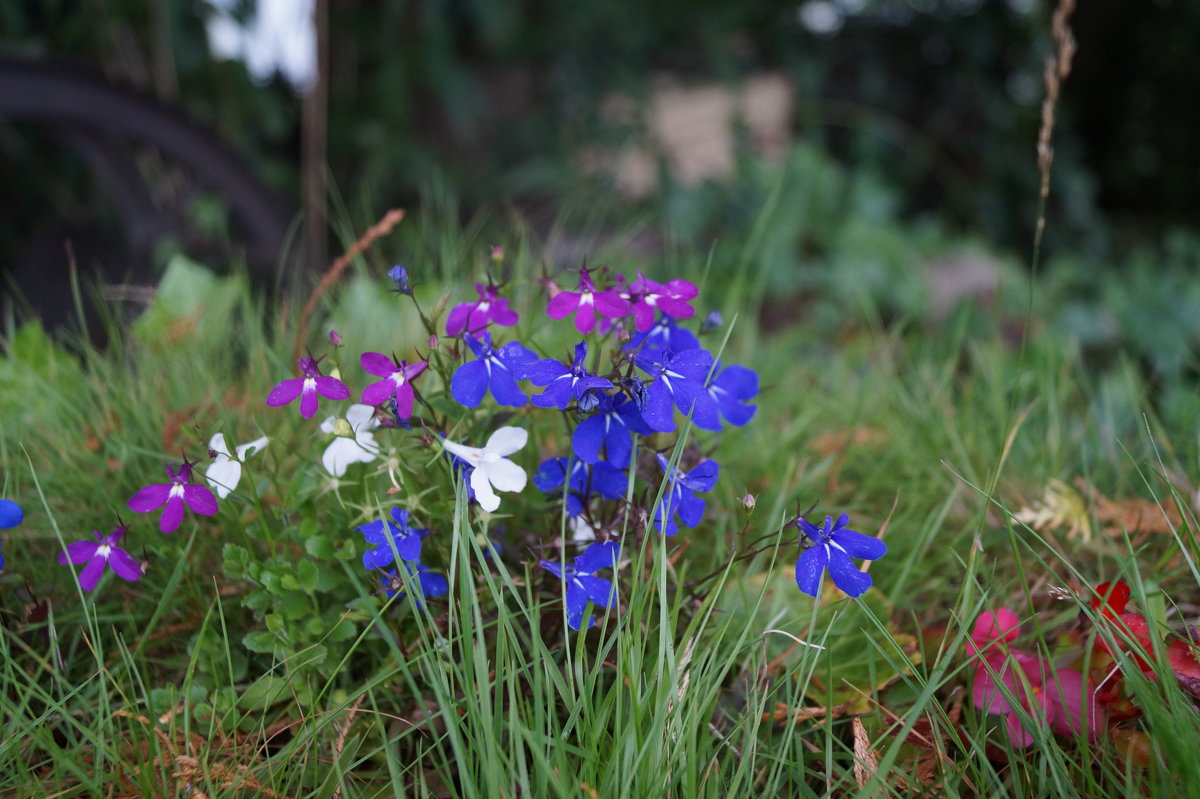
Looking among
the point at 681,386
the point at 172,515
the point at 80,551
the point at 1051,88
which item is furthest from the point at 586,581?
the point at 1051,88

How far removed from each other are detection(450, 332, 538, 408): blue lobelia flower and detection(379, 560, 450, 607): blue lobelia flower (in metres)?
0.21

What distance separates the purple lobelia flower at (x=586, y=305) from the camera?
1026 mm

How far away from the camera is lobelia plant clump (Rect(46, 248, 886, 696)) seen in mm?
954

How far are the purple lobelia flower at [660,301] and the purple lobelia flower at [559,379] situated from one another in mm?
123

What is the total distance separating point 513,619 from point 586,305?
0.40 metres

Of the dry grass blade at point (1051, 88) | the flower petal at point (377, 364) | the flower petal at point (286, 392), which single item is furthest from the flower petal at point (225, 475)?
the dry grass blade at point (1051, 88)

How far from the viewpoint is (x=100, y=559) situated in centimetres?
104

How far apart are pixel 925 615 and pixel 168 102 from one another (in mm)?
2405

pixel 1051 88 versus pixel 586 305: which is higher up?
pixel 1051 88

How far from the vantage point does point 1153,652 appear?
1036mm

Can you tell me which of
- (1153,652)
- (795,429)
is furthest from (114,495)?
(1153,652)

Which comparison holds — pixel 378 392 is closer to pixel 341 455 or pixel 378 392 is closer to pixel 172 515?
pixel 341 455

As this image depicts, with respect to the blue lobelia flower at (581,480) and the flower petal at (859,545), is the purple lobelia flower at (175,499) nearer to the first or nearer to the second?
the blue lobelia flower at (581,480)

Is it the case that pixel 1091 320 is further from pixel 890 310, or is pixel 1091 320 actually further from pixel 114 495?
pixel 114 495
